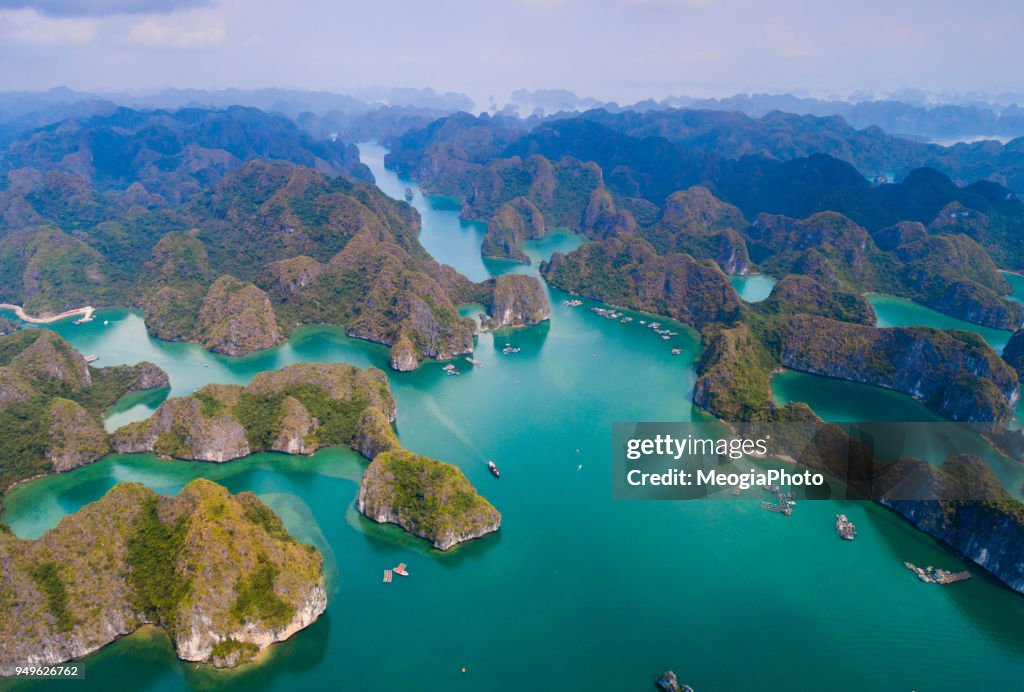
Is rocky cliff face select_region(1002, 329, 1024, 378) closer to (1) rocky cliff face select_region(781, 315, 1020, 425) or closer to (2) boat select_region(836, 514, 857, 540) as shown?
(1) rocky cliff face select_region(781, 315, 1020, 425)


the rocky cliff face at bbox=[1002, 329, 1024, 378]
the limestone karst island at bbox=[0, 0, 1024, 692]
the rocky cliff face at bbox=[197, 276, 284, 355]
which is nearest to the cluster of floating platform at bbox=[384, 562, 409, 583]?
the limestone karst island at bbox=[0, 0, 1024, 692]

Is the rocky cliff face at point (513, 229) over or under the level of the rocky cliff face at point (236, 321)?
over

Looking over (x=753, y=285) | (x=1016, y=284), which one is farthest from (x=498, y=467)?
(x=1016, y=284)

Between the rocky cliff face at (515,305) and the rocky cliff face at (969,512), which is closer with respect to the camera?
the rocky cliff face at (969,512)

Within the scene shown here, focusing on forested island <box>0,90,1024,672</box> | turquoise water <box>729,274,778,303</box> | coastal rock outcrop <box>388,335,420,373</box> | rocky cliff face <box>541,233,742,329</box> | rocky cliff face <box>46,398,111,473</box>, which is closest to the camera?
forested island <box>0,90,1024,672</box>

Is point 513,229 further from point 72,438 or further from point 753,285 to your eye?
point 72,438

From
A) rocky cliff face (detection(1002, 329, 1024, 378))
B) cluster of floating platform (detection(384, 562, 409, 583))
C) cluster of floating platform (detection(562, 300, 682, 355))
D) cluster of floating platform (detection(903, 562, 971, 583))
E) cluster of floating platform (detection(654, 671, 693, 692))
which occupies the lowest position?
cluster of floating platform (detection(384, 562, 409, 583))

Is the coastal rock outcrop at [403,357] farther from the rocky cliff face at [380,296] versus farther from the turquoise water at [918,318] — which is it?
the turquoise water at [918,318]

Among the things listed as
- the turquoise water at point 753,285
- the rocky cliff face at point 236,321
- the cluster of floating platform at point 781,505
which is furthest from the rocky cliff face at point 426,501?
the turquoise water at point 753,285

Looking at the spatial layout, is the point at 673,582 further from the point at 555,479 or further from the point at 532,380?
the point at 532,380
